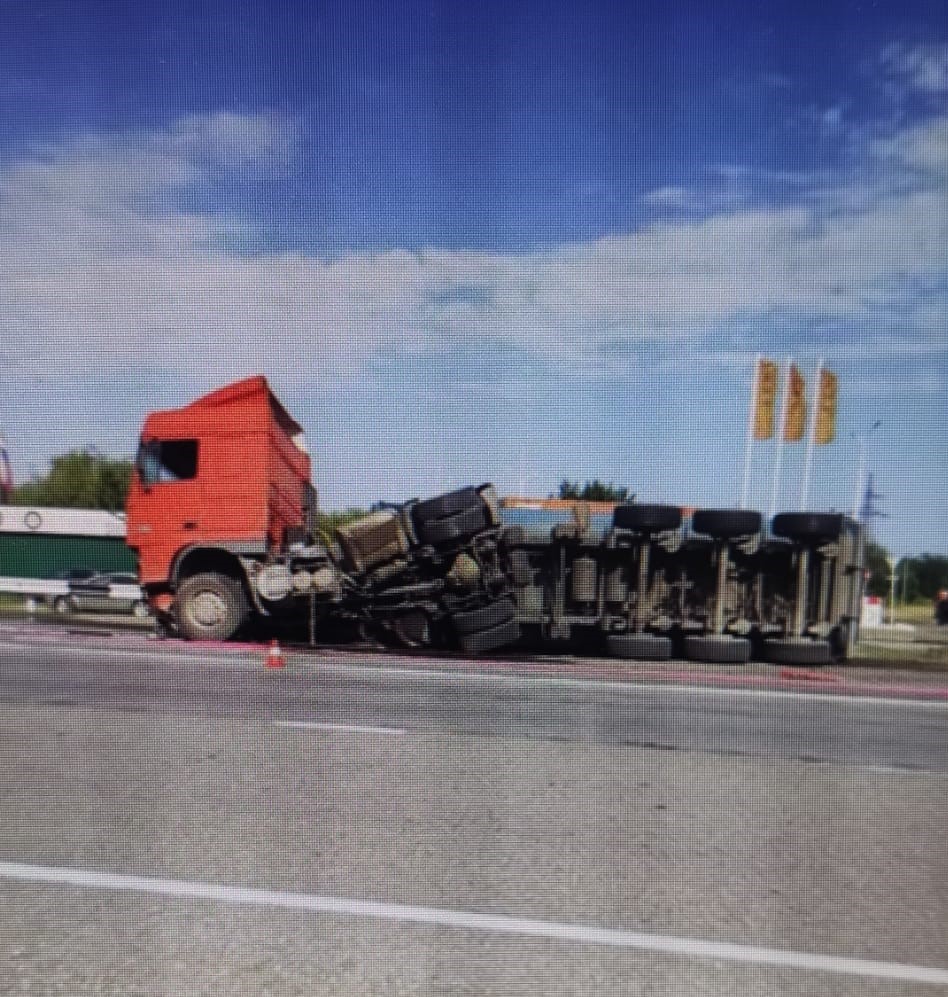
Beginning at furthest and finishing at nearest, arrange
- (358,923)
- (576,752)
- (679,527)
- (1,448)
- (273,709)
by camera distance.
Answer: (576,752)
(273,709)
(679,527)
(1,448)
(358,923)

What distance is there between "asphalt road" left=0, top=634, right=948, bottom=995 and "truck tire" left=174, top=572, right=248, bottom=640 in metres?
0.13

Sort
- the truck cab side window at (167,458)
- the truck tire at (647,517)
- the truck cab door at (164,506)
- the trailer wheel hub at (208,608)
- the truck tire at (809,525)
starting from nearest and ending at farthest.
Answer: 1. the truck tire at (809,525)
2. the truck tire at (647,517)
3. the truck cab side window at (167,458)
4. the truck cab door at (164,506)
5. the trailer wheel hub at (208,608)

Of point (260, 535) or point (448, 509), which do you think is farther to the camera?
point (260, 535)

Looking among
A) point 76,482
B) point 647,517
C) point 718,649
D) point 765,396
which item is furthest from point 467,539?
point 718,649

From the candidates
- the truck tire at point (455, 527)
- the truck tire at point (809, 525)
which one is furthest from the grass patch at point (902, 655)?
the truck tire at point (455, 527)

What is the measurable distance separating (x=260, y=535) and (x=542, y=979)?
6.40 feet

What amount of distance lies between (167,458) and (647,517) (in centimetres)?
162

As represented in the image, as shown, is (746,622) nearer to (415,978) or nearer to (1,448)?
(415,978)

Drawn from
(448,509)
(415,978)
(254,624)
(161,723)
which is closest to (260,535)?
(254,624)

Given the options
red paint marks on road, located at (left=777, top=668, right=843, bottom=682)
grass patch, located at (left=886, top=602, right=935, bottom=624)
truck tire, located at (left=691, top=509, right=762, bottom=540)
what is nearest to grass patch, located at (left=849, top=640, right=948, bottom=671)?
red paint marks on road, located at (left=777, top=668, right=843, bottom=682)

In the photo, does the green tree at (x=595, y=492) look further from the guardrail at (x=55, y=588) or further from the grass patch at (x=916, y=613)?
the guardrail at (x=55, y=588)

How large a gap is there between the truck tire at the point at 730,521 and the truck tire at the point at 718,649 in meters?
0.96

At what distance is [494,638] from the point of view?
11.9ft

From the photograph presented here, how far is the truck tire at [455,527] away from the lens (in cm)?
308
